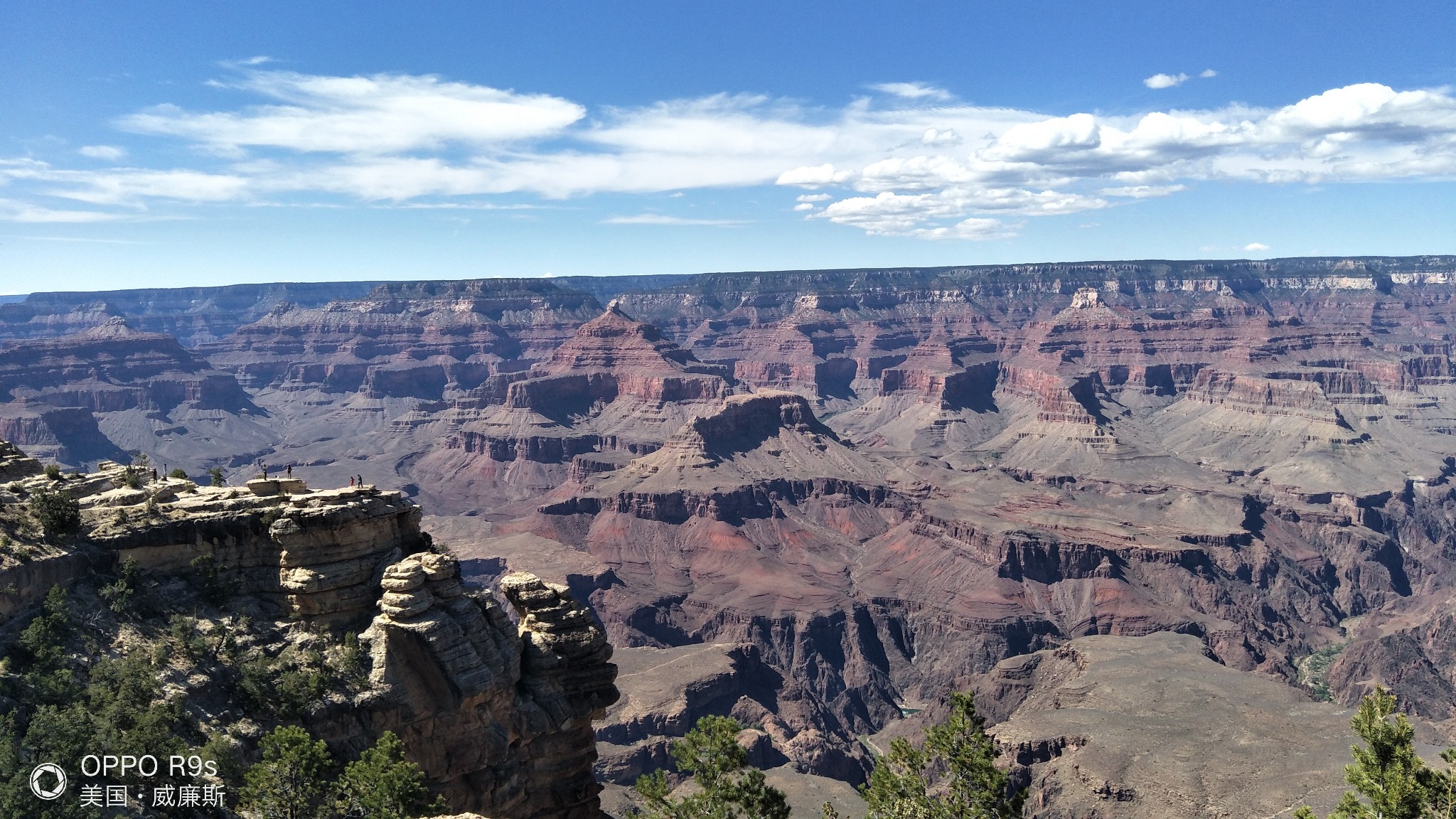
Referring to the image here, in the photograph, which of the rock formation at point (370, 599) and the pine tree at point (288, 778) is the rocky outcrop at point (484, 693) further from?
the pine tree at point (288, 778)

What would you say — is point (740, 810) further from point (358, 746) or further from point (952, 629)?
point (952, 629)

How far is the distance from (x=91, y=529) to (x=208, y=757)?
12836 millimetres

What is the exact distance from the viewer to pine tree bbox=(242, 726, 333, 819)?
32.7m

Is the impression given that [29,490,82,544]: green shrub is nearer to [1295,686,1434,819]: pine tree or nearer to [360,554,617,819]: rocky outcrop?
[360,554,617,819]: rocky outcrop

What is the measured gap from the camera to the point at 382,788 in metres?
33.0

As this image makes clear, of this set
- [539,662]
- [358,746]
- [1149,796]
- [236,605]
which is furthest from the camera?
[1149,796]

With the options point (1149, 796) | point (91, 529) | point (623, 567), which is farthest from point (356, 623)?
point (623, 567)

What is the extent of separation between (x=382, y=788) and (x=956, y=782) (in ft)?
77.4

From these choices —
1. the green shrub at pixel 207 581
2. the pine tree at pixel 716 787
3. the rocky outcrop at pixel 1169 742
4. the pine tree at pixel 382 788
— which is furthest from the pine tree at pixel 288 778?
the rocky outcrop at pixel 1169 742

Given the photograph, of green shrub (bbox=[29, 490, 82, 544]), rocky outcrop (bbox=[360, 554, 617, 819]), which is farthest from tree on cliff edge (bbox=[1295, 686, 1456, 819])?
green shrub (bbox=[29, 490, 82, 544])

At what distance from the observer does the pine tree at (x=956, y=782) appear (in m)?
39.9

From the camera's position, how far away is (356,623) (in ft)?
135

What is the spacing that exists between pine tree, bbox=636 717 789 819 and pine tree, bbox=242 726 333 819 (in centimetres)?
1271

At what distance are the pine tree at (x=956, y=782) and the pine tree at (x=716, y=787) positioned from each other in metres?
4.62
